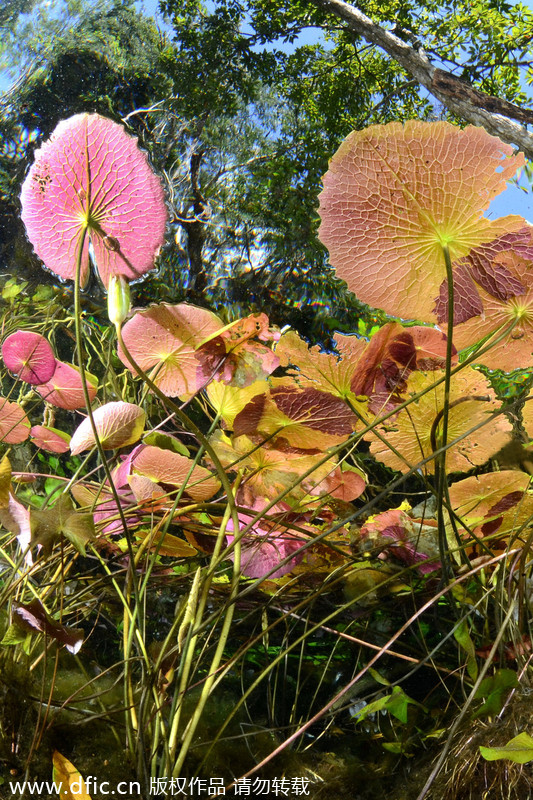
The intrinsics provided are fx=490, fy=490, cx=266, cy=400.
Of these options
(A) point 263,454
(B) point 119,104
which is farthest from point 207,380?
(B) point 119,104

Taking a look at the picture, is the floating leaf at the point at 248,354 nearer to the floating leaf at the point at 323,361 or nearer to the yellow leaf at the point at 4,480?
the floating leaf at the point at 323,361

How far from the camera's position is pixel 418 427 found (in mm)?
414

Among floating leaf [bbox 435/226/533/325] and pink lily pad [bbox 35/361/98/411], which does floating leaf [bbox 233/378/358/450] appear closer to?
floating leaf [bbox 435/226/533/325]

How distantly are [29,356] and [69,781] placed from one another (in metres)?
0.38

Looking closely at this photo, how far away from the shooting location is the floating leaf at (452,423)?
1.26ft

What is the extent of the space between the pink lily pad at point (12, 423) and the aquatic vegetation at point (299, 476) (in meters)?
0.05

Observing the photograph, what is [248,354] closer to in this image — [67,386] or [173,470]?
[173,470]

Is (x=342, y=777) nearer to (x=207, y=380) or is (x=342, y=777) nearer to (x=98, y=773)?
(x=98, y=773)

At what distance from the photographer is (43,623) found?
0.99ft

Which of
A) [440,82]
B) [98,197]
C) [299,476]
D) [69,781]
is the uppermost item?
[440,82]

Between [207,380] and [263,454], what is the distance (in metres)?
0.08

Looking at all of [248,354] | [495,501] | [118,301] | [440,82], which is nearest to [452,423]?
[495,501]

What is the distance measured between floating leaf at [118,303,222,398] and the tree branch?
1.10 metres

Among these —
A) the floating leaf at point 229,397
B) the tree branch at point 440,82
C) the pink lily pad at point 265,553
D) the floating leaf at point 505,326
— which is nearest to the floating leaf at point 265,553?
the pink lily pad at point 265,553
